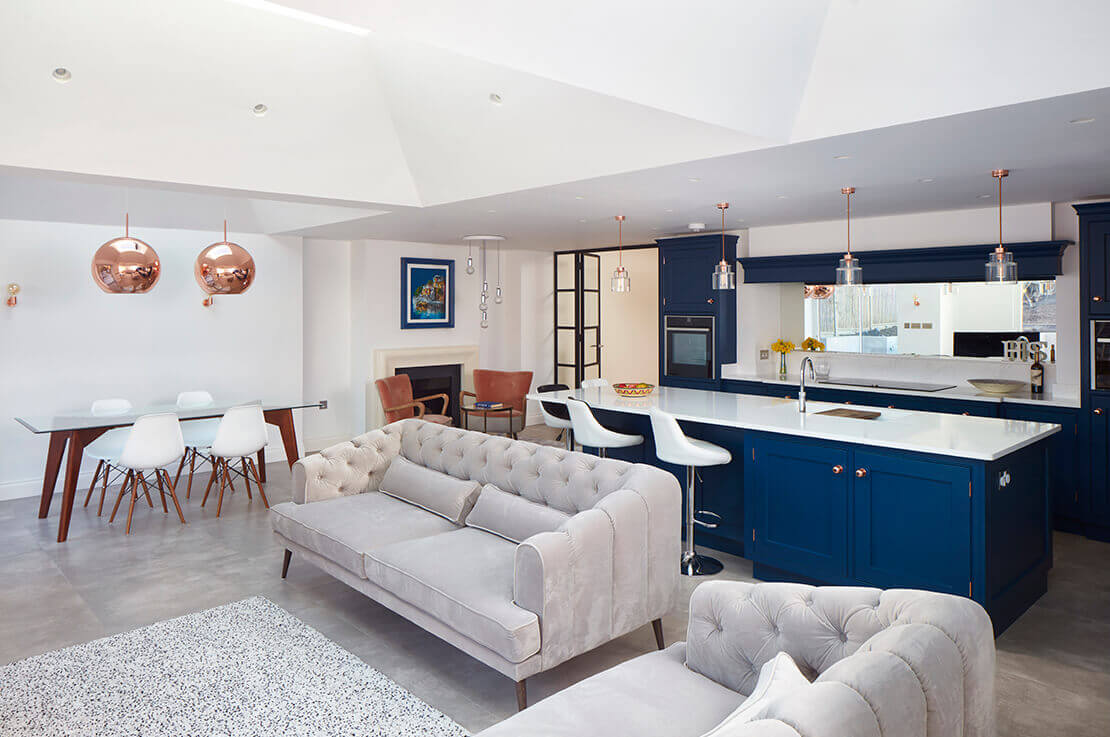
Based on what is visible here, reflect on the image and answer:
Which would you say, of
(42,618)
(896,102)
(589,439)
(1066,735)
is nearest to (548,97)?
(896,102)

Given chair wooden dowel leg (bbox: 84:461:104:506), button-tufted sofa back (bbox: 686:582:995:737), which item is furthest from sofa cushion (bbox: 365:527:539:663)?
chair wooden dowel leg (bbox: 84:461:104:506)

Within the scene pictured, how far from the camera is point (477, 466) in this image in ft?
13.8

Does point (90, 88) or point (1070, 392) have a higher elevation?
point (90, 88)

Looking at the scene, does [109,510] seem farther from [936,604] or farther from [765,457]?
[936,604]

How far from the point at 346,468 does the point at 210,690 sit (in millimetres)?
1717

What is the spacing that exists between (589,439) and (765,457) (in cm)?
118

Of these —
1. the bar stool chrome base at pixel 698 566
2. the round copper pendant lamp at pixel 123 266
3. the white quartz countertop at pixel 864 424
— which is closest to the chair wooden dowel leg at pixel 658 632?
the bar stool chrome base at pixel 698 566

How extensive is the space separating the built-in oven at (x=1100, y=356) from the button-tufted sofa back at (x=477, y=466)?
371 cm

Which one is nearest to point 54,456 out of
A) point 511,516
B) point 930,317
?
point 511,516

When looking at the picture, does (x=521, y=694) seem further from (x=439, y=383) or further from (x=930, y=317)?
(x=439, y=383)

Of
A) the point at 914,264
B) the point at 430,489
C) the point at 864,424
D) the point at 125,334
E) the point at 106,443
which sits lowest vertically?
the point at 430,489

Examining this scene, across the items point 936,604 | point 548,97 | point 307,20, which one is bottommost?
point 936,604

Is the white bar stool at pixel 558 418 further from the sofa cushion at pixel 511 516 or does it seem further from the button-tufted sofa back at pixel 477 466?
the sofa cushion at pixel 511 516

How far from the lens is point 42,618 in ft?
12.5
